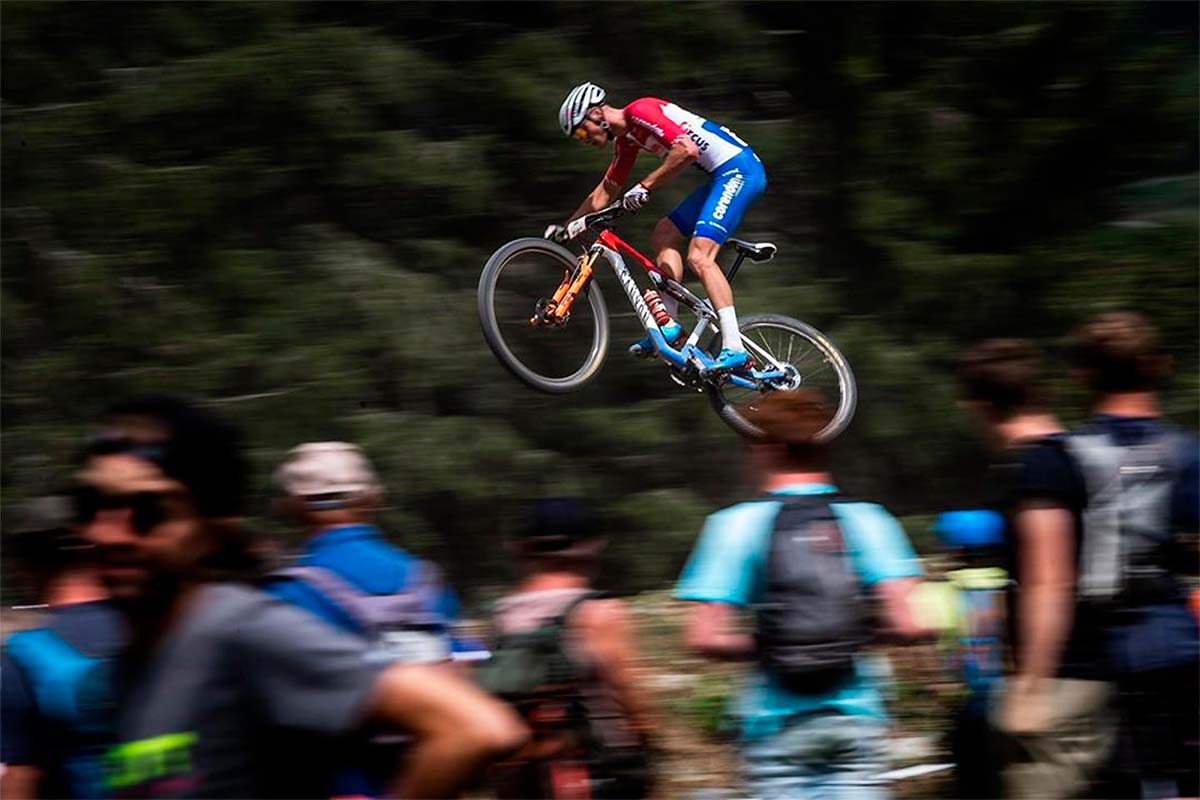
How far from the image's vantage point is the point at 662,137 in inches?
274

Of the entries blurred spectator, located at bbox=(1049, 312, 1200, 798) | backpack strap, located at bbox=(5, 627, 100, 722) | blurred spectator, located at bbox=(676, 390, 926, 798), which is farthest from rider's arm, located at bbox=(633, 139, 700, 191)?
backpack strap, located at bbox=(5, 627, 100, 722)

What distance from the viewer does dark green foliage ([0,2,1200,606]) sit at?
28.4 feet

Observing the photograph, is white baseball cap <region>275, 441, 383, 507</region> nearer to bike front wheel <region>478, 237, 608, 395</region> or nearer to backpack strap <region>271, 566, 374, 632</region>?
backpack strap <region>271, 566, 374, 632</region>

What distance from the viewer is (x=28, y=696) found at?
255cm

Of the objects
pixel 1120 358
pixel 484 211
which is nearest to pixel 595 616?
pixel 1120 358

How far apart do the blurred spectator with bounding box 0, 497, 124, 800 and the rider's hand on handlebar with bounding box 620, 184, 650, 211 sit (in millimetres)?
4294

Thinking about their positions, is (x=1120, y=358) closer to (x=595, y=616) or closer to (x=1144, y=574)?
(x=1144, y=574)

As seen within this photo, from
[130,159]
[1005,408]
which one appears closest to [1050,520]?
[1005,408]

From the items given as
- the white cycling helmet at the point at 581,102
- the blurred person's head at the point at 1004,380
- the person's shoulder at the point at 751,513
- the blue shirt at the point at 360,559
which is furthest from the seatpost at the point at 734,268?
the blue shirt at the point at 360,559

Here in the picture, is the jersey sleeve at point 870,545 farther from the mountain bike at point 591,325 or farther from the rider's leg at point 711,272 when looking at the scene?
the rider's leg at point 711,272

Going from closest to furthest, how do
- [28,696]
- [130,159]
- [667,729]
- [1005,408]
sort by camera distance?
[28,696] < [1005,408] < [667,729] < [130,159]

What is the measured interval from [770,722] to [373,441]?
583 centimetres

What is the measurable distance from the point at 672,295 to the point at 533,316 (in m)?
0.69

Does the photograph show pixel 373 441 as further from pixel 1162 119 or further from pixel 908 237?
pixel 1162 119
